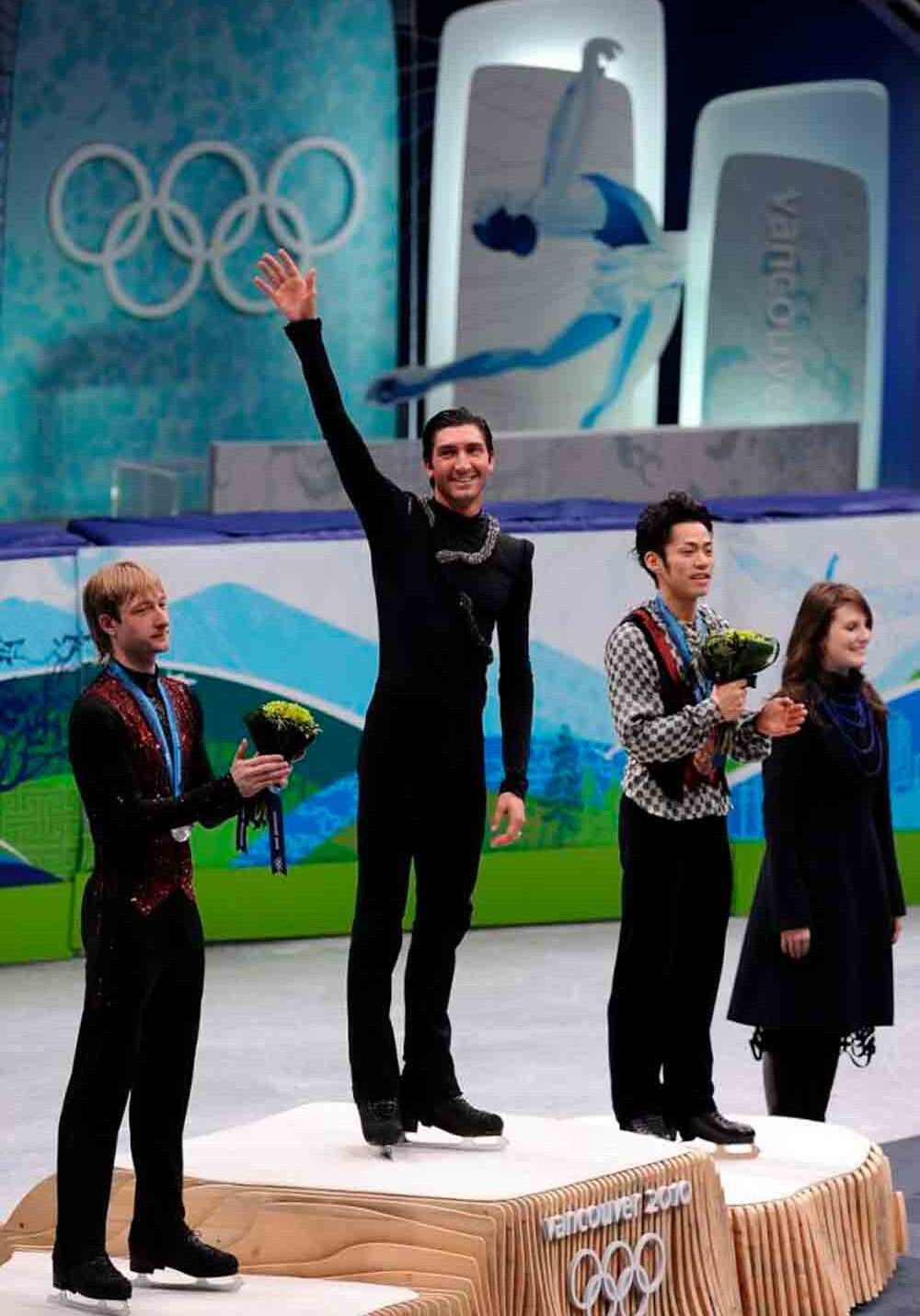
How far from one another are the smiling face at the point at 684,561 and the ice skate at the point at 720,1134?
1.15 m

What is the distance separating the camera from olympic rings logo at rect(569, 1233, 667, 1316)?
5.32 metres

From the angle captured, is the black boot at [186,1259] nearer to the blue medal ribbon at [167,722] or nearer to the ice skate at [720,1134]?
the blue medal ribbon at [167,722]

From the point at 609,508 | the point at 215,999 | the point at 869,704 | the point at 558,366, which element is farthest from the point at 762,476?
the point at 869,704

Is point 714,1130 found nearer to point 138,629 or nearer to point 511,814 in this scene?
point 511,814

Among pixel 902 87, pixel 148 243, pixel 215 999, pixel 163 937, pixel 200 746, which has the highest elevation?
pixel 902 87

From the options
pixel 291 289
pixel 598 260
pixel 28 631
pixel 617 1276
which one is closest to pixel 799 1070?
pixel 617 1276

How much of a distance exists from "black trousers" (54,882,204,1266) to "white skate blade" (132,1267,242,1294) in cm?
8

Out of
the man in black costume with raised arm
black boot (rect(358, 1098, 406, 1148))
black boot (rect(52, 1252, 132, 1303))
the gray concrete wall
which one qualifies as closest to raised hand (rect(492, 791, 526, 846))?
the man in black costume with raised arm

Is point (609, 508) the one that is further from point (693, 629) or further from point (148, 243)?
point (148, 243)

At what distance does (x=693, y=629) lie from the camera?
5840mm

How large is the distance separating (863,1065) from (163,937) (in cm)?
375

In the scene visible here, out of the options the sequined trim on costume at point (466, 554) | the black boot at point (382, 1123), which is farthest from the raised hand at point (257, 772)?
the black boot at point (382, 1123)

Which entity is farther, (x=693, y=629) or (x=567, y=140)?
(x=567, y=140)

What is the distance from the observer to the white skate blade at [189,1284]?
16.4ft
